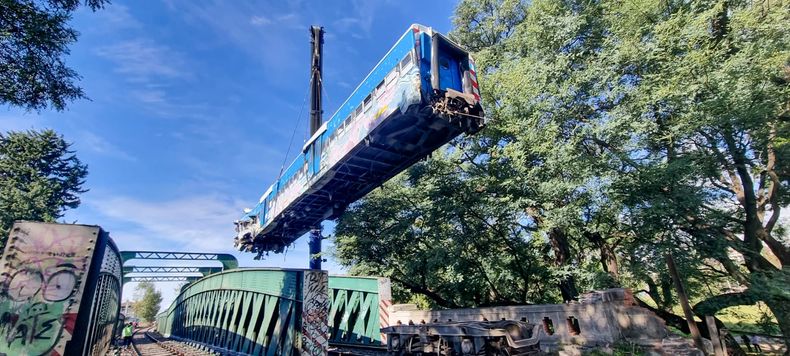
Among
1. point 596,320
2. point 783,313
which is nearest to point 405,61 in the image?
point 596,320

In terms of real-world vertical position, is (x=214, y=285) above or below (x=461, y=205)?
below

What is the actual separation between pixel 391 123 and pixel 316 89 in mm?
14108

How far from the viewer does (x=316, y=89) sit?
78.1 feet

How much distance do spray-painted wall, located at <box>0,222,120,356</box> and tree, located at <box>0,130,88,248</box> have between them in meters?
37.6

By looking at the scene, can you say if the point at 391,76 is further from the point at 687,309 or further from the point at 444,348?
the point at 687,309

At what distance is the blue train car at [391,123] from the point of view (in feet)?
34.2

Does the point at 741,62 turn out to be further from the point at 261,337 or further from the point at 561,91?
the point at 261,337

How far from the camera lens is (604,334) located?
32.2 feet

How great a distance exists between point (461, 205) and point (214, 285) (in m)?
11.8

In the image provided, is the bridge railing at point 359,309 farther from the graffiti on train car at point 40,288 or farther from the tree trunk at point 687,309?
the graffiti on train car at point 40,288

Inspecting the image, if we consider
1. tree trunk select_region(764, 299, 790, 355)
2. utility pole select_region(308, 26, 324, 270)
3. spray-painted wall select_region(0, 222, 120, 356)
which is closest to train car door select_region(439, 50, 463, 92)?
spray-painted wall select_region(0, 222, 120, 356)

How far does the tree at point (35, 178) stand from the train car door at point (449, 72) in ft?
127

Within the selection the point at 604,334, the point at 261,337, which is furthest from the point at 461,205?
the point at 261,337

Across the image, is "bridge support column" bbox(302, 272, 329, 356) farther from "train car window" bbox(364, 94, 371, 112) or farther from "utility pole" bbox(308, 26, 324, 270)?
"utility pole" bbox(308, 26, 324, 270)
